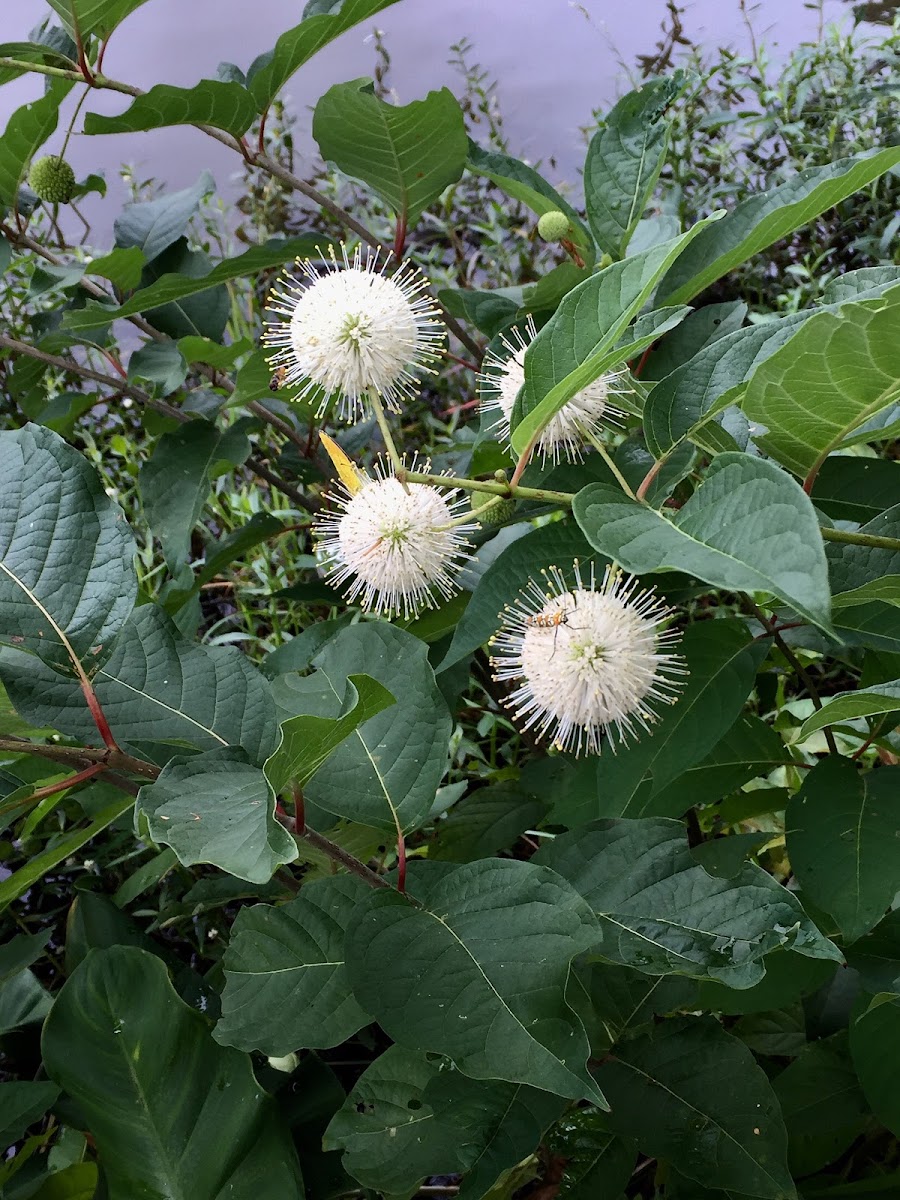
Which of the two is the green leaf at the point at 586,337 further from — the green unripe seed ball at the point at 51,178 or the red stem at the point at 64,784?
the green unripe seed ball at the point at 51,178

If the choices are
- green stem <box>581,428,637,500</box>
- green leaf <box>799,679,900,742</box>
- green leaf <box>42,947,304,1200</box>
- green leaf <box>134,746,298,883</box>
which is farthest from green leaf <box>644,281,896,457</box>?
green leaf <box>42,947,304,1200</box>

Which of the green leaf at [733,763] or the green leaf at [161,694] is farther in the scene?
the green leaf at [733,763]

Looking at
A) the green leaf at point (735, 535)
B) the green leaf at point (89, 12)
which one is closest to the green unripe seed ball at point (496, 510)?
the green leaf at point (735, 535)

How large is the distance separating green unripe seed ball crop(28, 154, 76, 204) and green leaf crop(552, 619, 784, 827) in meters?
0.66

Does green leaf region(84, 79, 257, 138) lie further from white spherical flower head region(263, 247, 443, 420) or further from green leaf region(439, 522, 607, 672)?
green leaf region(439, 522, 607, 672)

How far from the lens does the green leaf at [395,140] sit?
0.61 metres

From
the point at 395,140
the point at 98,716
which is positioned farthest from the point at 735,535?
the point at 395,140

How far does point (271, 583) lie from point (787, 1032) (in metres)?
0.87

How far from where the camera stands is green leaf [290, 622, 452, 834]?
1.75 feet

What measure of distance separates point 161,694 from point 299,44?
0.43 meters

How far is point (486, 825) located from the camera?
0.76 metres

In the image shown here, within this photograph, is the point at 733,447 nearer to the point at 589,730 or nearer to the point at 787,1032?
the point at 589,730

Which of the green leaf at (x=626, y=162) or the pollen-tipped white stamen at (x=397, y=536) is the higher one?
the green leaf at (x=626, y=162)

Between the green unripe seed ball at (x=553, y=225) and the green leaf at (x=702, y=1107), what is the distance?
49cm
